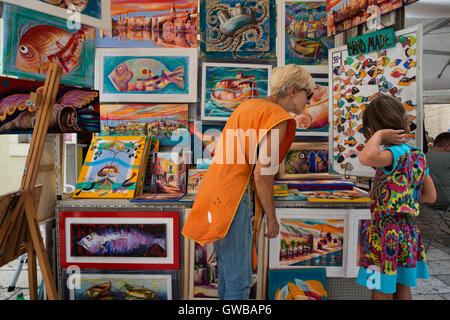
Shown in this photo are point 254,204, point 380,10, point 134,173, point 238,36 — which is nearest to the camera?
point 254,204

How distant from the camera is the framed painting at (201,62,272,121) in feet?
7.40

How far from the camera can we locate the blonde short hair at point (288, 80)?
1.36 metres

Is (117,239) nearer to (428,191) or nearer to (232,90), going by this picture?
(232,90)

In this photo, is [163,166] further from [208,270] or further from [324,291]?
[324,291]

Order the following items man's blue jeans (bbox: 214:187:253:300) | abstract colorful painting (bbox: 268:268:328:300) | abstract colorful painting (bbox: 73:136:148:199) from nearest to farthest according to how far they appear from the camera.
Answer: man's blue jeans (bbox: 214:187:253:300)
abstract colorful painting (bbox: 268:268:328:300)
abstract colorful painting (bbox: 73:136:148:199)

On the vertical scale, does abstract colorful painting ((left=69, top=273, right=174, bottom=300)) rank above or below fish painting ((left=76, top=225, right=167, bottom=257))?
below

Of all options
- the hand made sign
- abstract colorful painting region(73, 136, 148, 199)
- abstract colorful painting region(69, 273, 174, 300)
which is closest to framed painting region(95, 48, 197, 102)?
abstract colorful painting region(73, 136, 148, 199)

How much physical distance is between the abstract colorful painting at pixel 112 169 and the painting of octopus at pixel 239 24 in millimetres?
886

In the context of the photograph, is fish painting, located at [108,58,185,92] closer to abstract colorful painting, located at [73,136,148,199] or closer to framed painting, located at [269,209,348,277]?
abstract colorful painting, located at [73,136,148,199]

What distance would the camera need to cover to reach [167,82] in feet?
7.41

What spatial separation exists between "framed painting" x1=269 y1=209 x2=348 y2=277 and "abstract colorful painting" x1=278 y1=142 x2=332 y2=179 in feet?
1.45

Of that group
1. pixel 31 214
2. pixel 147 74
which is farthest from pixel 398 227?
pixel 147 74

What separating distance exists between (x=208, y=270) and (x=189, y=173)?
2.09ft

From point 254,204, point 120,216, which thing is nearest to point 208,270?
point 120,216
